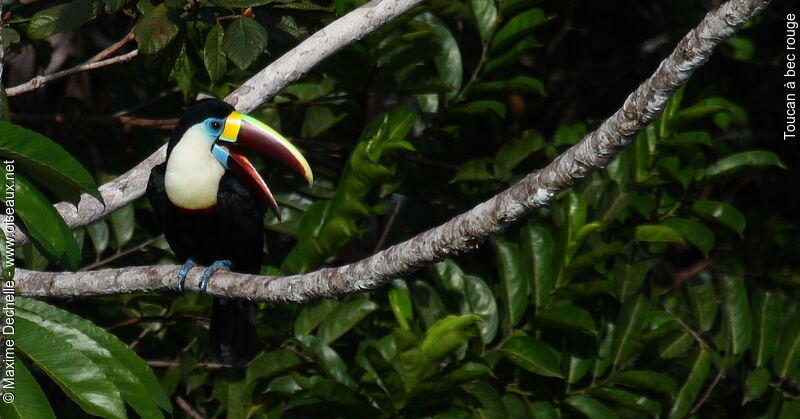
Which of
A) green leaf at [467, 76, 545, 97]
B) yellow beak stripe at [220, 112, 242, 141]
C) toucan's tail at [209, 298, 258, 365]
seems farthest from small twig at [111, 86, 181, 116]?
green leaf at [467, 76, 545, 97]

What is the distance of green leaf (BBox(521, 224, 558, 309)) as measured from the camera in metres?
3.40

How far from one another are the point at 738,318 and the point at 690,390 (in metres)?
0.33

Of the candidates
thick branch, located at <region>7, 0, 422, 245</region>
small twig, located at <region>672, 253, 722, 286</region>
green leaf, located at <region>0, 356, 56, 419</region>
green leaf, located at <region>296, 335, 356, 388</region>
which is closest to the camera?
green leaf, located at <region>0, 356, 56, 419</region>

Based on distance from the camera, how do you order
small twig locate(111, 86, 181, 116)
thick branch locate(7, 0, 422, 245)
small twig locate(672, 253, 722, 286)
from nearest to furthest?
1. thick branch locate(7, 0, 422, 245)
2. small twig locate(111, 86, 181, 116)
3. small twig locate(672, 253, 722, 286)

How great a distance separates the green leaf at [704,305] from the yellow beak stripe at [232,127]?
1617 mm

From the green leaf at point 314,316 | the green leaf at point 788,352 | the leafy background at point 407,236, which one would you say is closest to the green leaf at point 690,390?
the leafy background at point 407,236

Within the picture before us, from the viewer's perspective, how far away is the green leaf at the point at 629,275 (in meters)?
3.53

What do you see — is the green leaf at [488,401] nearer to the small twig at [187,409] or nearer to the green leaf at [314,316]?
the green leaf at [314,316]

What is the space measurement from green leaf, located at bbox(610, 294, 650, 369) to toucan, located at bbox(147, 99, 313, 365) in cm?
112

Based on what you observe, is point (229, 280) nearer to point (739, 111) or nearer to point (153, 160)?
point (153, 160)

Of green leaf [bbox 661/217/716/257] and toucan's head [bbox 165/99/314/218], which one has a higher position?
toucan's head [bbox 165/99/314/218]

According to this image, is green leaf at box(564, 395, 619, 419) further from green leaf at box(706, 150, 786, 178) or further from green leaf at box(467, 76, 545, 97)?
green leaf at box(467, 76, 545, 97)

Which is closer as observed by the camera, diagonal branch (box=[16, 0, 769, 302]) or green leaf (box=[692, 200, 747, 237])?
diagonal branch (box=[16, 0, 769, 302])

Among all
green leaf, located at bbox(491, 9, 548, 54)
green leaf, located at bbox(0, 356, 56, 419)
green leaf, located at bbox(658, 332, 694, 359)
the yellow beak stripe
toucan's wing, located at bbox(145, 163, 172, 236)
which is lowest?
green leaf, located at bbox(658, 332, 694, 359)
